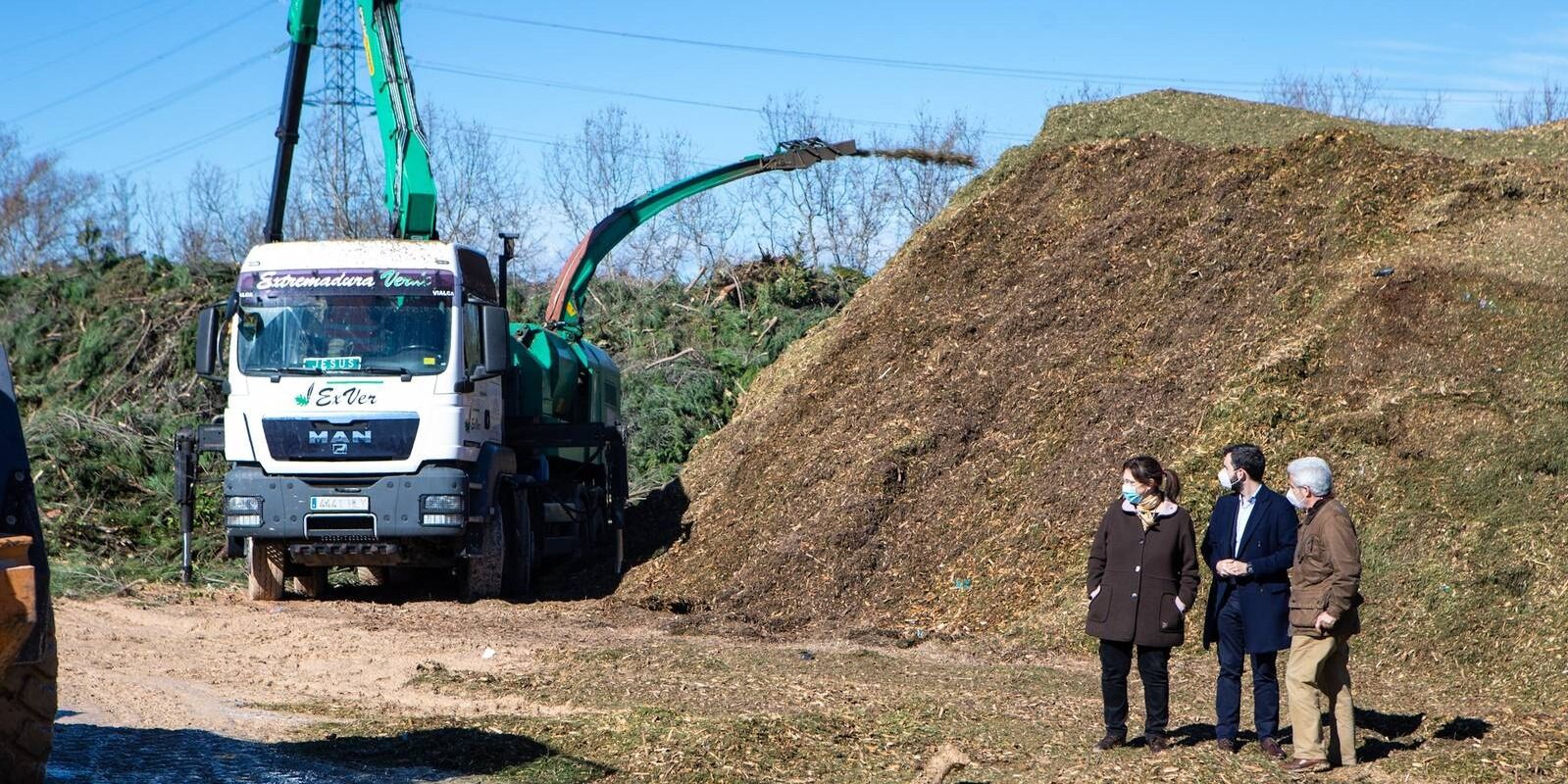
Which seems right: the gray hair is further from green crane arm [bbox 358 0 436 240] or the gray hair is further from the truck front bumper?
green crane arm [bbox 358 0 436 240]

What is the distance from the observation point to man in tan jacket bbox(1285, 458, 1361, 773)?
24.0ft

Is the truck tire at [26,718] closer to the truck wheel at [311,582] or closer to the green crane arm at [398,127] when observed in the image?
the truck wheel at [311,582]

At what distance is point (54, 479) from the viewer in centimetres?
1848

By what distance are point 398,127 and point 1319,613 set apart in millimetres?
13354

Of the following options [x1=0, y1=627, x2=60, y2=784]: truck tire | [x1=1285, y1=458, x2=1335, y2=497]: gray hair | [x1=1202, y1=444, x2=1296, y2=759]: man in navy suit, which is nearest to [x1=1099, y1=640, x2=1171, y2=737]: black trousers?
[x1=1202, y1=444, x2=1296, y2=759]: man in navy suit

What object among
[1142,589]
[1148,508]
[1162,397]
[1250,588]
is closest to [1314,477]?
[1250,588]

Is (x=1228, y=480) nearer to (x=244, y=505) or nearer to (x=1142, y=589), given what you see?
(x=1142, y=589)

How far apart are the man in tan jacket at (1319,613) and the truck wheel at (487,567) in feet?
29.6

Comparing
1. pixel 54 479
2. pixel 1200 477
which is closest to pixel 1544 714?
pixel 1200 477

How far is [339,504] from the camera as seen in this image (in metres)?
14.0

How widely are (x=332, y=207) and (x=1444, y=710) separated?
3239 cm

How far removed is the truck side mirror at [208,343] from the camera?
544 inches

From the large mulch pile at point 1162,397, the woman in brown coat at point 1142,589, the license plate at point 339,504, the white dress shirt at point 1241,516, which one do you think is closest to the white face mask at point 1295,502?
the white dress shirt at point 1241,516

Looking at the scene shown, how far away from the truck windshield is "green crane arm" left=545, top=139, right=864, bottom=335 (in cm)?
544
